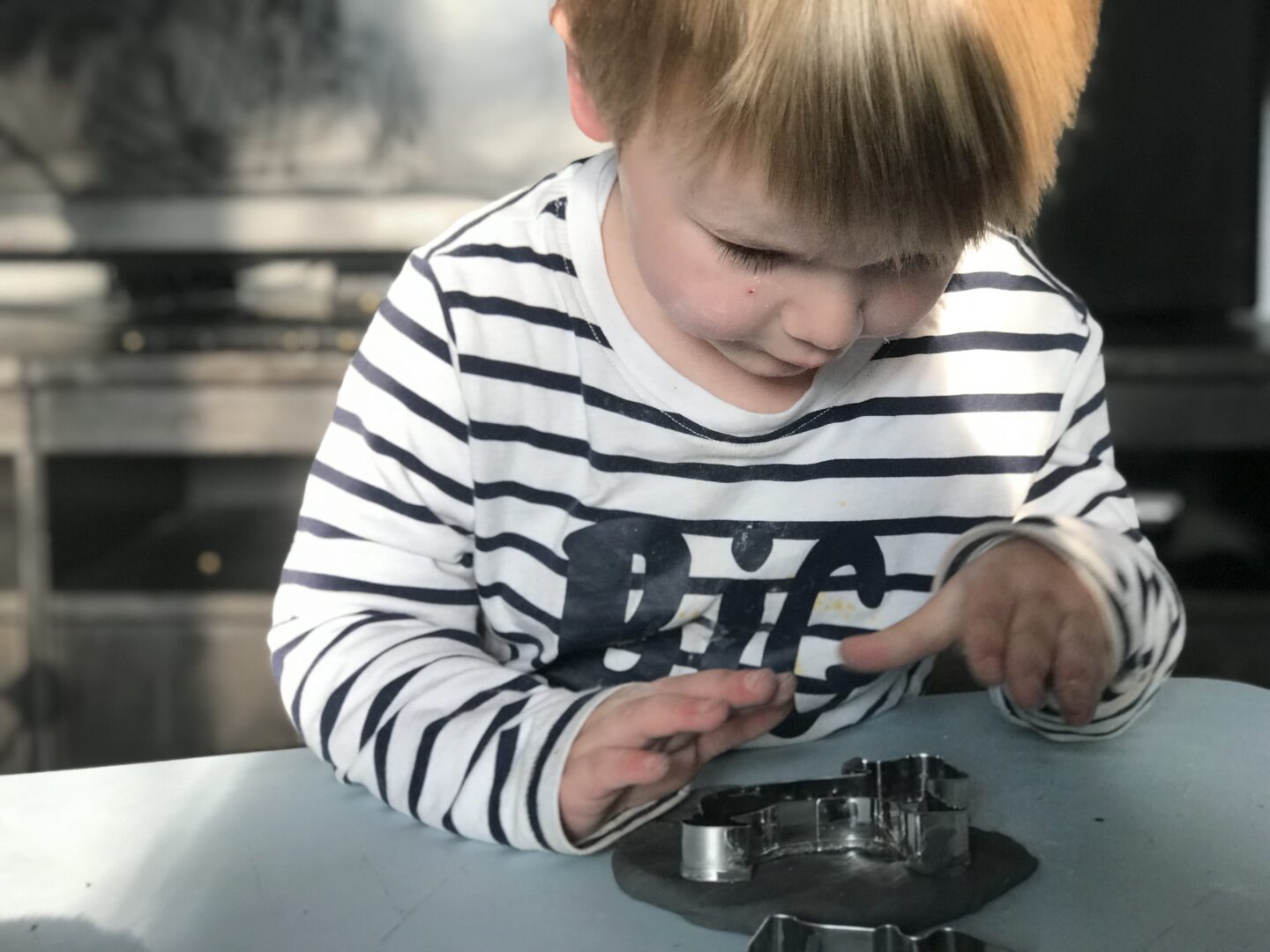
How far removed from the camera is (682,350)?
2.18 ft

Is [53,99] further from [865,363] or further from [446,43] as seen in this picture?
[865,363]

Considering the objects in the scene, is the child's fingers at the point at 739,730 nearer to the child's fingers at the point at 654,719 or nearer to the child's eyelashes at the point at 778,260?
the child's fingers at the point at 654,719

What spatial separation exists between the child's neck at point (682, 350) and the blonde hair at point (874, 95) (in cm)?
19

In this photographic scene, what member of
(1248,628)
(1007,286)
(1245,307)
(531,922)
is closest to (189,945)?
(531,922)

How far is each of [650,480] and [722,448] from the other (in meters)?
0.04

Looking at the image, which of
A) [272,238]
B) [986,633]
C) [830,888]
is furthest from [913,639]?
[272,238]

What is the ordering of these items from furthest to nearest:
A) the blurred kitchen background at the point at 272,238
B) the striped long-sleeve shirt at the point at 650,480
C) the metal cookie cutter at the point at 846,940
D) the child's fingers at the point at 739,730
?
the blurred kitchen background at the point at 272,238
the striped long-sleeve shirt at the point at 650,480
the child's fingers at the point at 739,730
the metal cookie cutter at the point at 846,940

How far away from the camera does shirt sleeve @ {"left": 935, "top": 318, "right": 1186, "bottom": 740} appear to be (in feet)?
1.82

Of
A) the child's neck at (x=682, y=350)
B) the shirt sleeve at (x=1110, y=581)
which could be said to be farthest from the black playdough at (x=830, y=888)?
the child's neck at (x=682, y=350)

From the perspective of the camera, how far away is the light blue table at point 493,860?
1.38 ft

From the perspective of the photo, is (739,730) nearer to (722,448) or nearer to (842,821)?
(842,821)

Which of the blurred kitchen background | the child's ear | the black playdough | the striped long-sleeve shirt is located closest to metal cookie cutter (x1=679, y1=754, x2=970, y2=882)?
the black playdough

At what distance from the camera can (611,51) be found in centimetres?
49

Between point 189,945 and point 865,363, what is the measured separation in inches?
16.4
